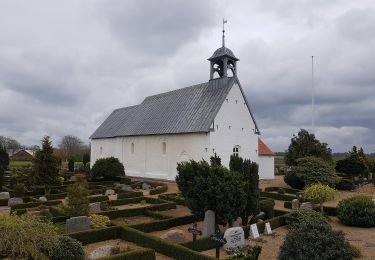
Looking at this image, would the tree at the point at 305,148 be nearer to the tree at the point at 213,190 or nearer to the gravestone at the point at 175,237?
the tree at the point at 213,190

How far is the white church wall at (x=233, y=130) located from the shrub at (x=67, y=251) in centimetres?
1852

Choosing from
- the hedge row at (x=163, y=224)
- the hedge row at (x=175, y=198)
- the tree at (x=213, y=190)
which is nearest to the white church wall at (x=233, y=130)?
the hedge row at (x=175, y=198)

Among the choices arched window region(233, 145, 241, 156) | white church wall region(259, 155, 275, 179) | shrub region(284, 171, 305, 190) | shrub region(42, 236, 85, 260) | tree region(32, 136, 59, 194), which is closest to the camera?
shrub region(42, 236, 85, 260)

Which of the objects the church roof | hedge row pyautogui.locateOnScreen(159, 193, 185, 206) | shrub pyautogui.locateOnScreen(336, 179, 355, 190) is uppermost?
the church roof

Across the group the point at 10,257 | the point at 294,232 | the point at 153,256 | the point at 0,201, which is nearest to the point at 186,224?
the point at 153,256

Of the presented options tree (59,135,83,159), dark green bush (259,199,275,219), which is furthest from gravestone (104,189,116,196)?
tree (59,135,83,159)

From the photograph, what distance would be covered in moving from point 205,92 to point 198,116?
9.65ft

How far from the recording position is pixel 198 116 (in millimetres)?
28875

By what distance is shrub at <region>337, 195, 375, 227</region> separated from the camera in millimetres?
14664

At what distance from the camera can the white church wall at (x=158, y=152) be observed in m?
28.1

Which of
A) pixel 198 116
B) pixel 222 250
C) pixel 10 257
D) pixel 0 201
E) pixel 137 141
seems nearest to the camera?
pixel 10 257

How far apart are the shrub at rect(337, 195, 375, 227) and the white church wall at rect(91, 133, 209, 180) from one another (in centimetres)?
1299

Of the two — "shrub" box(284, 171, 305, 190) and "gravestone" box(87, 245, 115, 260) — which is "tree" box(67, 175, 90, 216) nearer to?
"gravestone" box(87, 245, 115, 260)

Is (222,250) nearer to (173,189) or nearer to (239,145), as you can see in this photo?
(173,189)
